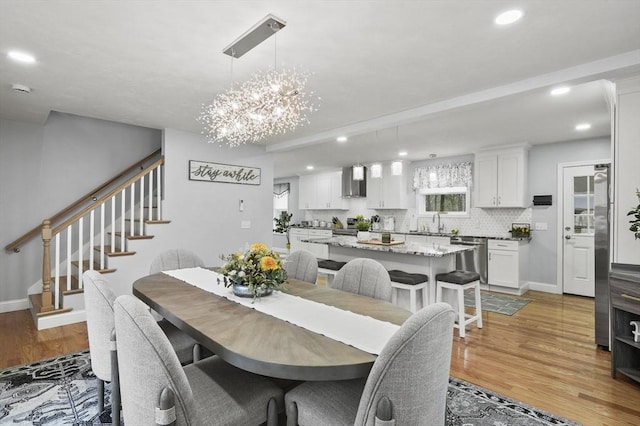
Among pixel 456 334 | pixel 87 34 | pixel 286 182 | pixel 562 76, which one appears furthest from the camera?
pixel 286 182

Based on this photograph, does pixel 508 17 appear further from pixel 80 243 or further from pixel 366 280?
pixel 80 243

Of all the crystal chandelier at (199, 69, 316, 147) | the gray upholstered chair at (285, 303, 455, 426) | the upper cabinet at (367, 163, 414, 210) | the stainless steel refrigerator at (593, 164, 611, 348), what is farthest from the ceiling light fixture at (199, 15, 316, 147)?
the upper cabinet at (367, 163, 414, 210)

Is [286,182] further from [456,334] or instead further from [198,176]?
[456,334]

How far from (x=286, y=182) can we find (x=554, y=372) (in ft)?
28.1

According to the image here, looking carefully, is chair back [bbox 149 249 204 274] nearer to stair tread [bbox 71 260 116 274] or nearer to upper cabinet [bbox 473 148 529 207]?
stair tread [bbox 71 260 116 274]

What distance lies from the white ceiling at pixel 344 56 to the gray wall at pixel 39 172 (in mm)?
471

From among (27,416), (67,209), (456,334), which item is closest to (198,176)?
(67,209)

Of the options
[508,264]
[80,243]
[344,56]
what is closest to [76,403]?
[80,243]

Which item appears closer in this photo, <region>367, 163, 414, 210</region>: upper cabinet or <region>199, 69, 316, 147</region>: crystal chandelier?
<region>199, 69, 316, 147</region>: crystal chandelier

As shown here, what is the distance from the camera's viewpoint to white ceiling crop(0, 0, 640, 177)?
6.44 ft

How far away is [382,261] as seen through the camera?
409cm

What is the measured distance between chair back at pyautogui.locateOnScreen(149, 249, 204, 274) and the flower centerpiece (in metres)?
1.32

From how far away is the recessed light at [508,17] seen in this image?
76.6 inches

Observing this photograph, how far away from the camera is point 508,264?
5.38 meters
